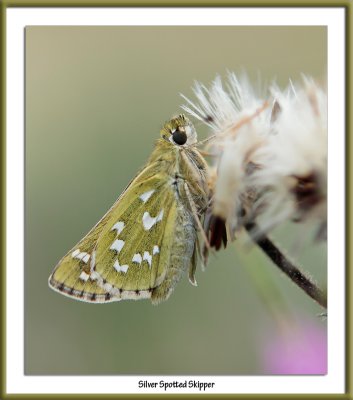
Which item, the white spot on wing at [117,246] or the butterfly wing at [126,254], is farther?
the white spot on wing at [117,246]

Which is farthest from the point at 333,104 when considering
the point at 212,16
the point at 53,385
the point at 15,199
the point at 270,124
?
the point at 53,385

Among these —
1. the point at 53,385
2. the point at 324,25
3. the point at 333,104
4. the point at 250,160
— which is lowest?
the point at 53,385

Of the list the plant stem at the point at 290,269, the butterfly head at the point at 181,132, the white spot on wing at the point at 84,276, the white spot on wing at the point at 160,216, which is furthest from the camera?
the white spot on wing at the point at 84,276

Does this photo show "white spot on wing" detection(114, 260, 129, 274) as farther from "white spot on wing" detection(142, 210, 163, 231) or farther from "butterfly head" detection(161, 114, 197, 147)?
"butterfly head" detection(161, 114, 197, 147)

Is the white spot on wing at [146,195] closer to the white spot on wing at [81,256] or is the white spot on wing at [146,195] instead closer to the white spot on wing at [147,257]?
the white spot on wing at [147,257]

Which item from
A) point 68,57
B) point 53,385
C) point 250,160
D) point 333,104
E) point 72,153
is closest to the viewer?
point 250,160

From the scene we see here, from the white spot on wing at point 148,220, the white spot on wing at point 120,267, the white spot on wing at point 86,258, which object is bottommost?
the white spot on wing at point 120,267

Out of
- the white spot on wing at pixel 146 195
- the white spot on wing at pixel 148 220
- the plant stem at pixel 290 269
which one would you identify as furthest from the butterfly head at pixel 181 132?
the plant stem at pixel 290 269

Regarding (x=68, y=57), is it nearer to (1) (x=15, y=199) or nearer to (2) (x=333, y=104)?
(1) (x=15, y=199)
